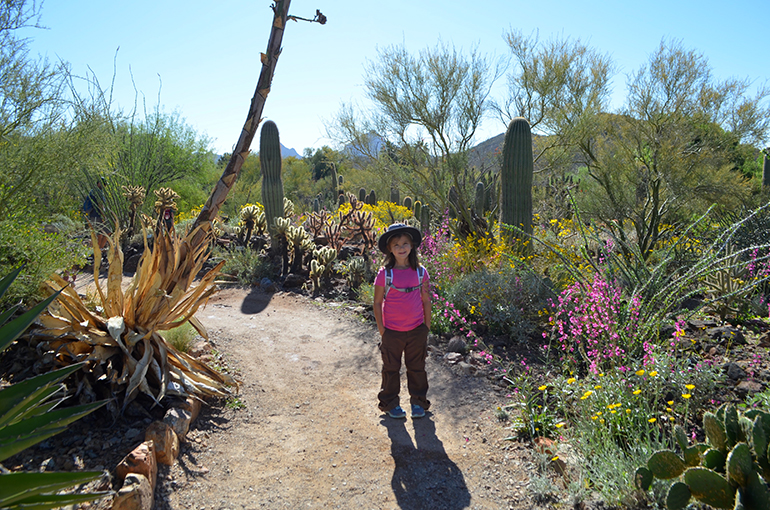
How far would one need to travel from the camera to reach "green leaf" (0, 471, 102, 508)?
117cm

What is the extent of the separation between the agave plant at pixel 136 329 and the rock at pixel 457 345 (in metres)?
2.22

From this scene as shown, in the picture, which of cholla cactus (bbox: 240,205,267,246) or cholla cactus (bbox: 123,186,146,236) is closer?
cholla cactus (bbox: 123,186,146,236)

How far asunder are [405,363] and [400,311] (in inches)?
16.3

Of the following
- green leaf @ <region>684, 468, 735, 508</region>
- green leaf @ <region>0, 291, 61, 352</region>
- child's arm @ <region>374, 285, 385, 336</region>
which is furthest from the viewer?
child's arm @ <region>374, 285, 385, 336</region>

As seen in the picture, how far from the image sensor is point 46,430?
4.59ft

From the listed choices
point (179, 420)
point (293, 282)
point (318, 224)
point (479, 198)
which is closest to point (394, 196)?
point (479, 198)

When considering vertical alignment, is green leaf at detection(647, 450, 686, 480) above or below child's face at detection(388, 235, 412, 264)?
below

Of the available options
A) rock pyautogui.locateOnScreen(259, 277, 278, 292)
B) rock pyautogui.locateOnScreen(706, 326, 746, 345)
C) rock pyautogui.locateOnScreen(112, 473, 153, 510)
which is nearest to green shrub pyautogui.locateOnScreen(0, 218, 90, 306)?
rock pyautogui.locateOnScreen(112, 473, 153, 510)

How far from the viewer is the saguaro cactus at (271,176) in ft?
32.4

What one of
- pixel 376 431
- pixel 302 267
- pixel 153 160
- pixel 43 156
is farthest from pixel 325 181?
pixel 376 431

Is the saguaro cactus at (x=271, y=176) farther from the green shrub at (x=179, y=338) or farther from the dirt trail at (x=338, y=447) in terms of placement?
the green shrub at (x=179, y=338)

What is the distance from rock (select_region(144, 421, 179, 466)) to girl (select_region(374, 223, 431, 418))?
1427 millimetres

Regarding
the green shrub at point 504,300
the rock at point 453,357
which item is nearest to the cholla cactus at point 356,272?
the green shrub at point 504,300

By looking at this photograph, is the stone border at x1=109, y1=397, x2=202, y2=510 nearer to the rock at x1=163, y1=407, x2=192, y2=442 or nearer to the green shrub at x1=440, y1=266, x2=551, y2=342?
the rock at x1=163, y1=407, x2=192, y2=442
